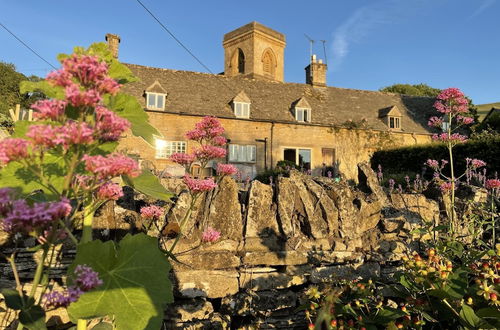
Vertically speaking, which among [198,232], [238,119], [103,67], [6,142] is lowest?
[198,232]

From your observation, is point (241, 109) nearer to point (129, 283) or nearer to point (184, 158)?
point (184, 158)

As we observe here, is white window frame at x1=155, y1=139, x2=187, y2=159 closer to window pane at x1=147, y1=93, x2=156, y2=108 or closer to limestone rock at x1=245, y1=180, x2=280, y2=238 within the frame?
window pane at x1=147, y1=93, x2=156, y2=108

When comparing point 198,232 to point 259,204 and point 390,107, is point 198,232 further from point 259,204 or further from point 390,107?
point 390,107

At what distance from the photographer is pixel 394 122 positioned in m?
28.9

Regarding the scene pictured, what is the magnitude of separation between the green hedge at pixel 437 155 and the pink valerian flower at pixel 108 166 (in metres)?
15.8

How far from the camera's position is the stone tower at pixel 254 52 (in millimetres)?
39000

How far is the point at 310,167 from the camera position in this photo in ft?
86.8

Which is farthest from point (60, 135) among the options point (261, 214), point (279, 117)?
point (279, 117)

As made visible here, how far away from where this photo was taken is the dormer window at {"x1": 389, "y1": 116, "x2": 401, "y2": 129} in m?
28.8

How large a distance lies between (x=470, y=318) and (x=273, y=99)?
1056 inches

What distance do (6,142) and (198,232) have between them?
2.88 metres

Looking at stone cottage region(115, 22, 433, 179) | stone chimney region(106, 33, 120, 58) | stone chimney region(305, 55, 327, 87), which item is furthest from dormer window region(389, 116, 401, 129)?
stone chimney region(106, 33, 120, 58)

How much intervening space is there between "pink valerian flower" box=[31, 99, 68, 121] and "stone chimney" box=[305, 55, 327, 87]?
31801mm

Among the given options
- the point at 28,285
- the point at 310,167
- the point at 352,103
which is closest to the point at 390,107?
the point at 352,103
